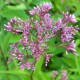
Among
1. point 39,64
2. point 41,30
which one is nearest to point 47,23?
point 41,30

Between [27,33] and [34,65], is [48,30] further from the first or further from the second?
[34,65]

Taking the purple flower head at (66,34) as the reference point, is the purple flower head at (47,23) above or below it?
above

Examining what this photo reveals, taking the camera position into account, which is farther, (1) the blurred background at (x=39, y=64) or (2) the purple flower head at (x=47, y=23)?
(1) the blurred background at (x=39, y=64)

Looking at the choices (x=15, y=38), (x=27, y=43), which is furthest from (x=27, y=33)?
(x=15, y=38)

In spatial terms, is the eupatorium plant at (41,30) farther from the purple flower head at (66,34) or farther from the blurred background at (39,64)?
the blurred background at (39,64)

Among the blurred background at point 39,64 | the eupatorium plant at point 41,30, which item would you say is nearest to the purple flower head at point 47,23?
the eupatorium plant at point 41,30

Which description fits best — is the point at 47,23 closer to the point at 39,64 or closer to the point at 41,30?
the point at 41,30

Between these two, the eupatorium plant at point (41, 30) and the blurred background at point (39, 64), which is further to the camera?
the blurred background at point (39, 64)

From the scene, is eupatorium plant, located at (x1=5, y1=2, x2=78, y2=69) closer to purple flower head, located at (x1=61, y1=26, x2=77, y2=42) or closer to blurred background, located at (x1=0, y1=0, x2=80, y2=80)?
purple flower head, located at (x1=61, y1=26, x2=77, y2=42)

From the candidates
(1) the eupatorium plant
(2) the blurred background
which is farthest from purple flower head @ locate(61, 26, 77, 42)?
(2) the blurred background
